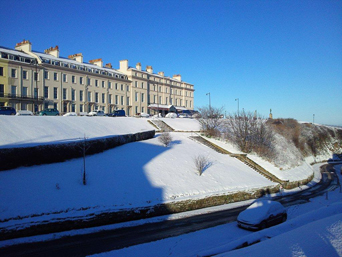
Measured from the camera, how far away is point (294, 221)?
508 inches

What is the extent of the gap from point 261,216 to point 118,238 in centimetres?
744

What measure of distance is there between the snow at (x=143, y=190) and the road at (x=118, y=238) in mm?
730

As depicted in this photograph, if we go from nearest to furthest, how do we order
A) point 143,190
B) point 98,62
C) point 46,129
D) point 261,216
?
point 261,216 < point 143,190 < point 46,129 < point 98,62

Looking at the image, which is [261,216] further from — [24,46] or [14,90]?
[24,46]

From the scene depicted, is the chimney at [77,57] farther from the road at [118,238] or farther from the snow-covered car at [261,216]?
the snow-covered car at [261,216]

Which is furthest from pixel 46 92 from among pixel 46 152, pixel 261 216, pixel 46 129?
pixel 261 216

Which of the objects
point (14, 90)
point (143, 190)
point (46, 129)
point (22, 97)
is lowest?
point (143, 190)

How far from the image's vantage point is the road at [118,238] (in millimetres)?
11031

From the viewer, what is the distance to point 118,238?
12.7 m

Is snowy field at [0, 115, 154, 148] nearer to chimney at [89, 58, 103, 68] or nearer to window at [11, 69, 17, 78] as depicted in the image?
window at [11, 69, 17, 78]

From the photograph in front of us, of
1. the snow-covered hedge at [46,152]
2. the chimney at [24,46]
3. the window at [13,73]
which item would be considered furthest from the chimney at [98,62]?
the snow-covered hedge at [46,152]

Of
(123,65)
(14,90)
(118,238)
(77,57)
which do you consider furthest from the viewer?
(123,65)

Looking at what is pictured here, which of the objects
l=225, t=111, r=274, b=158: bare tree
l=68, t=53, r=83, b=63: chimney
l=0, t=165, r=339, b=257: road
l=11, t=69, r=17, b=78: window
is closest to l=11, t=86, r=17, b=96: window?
l=11, t=69, r=17, b=78: window

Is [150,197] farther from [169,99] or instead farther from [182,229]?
[169,99]
